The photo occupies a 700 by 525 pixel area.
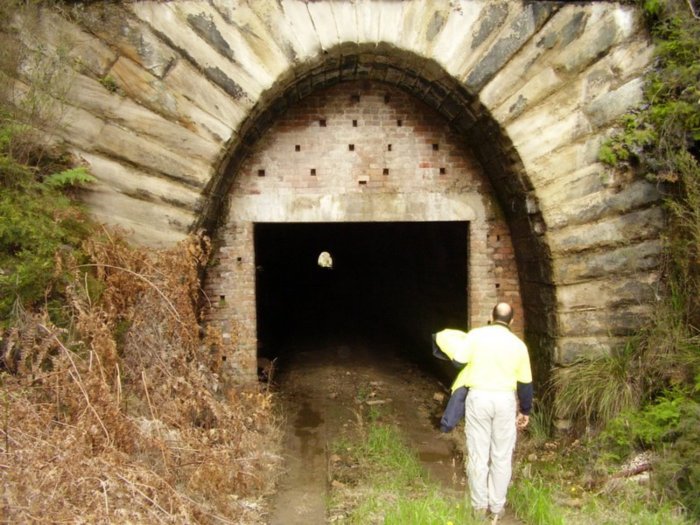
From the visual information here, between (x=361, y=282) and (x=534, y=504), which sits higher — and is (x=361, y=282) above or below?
above

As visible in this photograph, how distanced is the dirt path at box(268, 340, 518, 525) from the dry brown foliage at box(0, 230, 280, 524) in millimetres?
383

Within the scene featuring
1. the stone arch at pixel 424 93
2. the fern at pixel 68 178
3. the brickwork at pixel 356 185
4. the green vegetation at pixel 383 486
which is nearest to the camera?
the green vegetation at pixel 383 486

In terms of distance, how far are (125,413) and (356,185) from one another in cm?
326

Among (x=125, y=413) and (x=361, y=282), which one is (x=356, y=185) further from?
(x=361, y=282)

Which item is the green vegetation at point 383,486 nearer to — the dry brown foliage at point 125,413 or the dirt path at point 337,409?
the dirt path at point 337,409

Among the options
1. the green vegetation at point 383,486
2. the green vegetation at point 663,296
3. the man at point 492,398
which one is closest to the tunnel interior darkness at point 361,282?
the green vegetation at point 663,296

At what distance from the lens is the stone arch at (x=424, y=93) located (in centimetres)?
486

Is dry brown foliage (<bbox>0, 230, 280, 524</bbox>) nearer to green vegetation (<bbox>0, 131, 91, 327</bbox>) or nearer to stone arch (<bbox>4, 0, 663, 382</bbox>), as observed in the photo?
green vegetation (<bbox>0, 131, 91, 327</bbox>)

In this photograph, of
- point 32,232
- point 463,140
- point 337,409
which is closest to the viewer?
point 32,232

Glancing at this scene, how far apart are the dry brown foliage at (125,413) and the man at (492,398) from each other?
1.67 metres

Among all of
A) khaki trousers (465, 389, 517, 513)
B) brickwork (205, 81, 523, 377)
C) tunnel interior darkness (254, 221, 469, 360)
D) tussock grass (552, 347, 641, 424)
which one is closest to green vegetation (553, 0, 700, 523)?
tussock grass (552, 347, 641, 424)

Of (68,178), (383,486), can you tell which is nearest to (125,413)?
(68,178)

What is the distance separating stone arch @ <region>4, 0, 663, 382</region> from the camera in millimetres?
4855

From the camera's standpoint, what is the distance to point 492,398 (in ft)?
13.7
